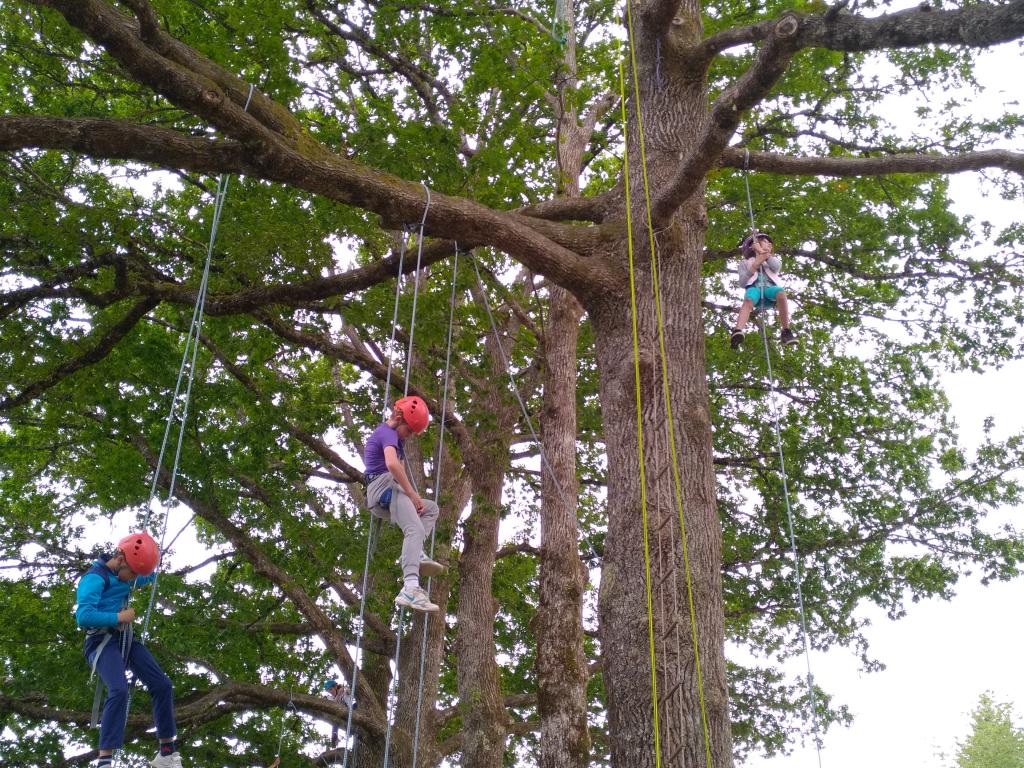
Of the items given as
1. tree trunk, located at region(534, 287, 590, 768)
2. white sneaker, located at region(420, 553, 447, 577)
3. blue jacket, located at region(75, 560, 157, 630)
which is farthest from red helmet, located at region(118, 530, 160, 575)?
tree trunk, located at region(534, 287, 590, 768)

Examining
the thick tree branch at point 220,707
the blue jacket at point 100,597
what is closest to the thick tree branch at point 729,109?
the blue jacket at point 100,597

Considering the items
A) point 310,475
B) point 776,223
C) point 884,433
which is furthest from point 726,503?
point 310,475

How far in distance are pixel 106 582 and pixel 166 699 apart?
768mm

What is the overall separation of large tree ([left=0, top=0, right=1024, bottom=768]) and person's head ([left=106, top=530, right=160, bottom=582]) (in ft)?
6.62

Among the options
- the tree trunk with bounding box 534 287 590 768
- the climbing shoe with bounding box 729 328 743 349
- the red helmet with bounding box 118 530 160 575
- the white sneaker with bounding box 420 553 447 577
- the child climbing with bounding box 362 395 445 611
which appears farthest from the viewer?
the tree trunk with bounding box 534 287 590 768

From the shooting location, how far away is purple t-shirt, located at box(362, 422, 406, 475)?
5.14 meters

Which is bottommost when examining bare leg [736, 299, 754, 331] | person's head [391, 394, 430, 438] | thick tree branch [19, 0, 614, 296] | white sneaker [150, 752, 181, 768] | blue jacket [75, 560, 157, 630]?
white sneaker [150, 752, 181, 768]

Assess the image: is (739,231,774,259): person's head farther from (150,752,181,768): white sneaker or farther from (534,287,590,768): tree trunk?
(150,752,181,768): white sneaker

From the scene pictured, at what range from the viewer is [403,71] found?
10391mm

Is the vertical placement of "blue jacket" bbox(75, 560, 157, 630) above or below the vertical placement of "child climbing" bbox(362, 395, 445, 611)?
below

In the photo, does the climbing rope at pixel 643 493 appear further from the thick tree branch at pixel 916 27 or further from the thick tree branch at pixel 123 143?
the thick tree branch at pixel 123 143

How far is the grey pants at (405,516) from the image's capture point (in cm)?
514

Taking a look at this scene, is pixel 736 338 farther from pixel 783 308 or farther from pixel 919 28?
pixel 919 28

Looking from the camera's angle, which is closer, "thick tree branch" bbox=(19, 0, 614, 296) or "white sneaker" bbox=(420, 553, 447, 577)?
"thick tree branch" bbox=(19, 0, 614, 296)
